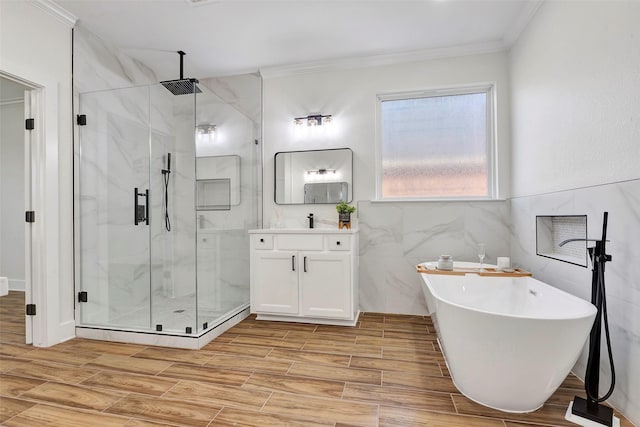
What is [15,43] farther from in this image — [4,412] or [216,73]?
[4,412]

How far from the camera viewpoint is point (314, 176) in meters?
3.50

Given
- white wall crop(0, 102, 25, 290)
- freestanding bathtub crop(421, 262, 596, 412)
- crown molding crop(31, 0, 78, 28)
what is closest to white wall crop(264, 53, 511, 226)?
crown molding crop(31, 0, 78, 28)

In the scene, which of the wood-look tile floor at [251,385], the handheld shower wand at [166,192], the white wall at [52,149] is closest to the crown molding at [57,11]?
the white wall at [52,149]

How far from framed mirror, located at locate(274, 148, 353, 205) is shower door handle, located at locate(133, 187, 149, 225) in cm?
127

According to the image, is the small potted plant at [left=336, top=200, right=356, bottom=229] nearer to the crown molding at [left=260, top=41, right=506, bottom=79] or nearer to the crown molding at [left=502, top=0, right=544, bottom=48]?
the crown molding at [left=260, top=41, right=506, bottom=79]

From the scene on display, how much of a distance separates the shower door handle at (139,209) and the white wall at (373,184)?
3.88 ft

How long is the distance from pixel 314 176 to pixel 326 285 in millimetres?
1185

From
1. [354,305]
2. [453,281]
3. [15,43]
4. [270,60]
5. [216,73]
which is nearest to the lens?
[15,43]

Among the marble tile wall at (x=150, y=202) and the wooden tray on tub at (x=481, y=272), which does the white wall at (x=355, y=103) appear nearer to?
the marble tile wall at (x=150, y=202)

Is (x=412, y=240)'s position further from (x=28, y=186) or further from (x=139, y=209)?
(x=28, y=186)

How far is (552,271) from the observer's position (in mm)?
2301

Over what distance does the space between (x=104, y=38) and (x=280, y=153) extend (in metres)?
1.93

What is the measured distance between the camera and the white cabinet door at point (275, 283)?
120 inches

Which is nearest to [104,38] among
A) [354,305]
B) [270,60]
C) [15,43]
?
[15,43]
